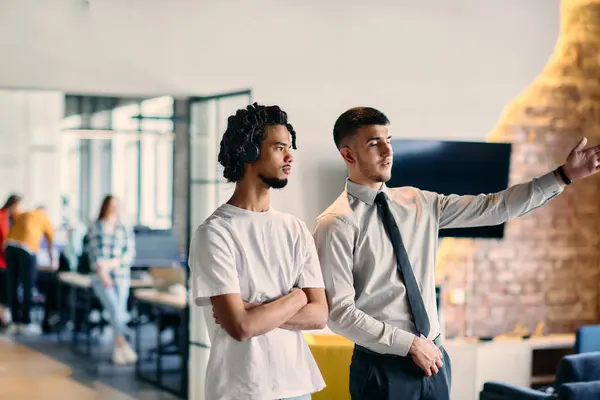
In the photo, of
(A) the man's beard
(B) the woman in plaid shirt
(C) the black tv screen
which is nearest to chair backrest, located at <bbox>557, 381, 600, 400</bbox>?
(C) the black tv screen

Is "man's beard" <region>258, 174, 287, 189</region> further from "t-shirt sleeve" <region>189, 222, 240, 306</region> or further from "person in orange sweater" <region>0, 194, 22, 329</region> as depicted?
"person in orange sweater" <region>0, 194, 22, 329</region>

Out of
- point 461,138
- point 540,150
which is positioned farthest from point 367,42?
point 540,150

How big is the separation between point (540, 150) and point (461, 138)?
73 cm

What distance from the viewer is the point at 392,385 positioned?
9.23 feet

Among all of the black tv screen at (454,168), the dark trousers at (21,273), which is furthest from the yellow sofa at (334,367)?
the dark trousers at (21,273)

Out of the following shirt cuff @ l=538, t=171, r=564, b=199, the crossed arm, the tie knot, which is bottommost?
the crossed arm

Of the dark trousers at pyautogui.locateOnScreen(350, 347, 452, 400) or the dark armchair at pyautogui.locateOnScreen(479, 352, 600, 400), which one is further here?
the dark armchair at pyautogui.locateOnScreen(479, 352, 600, 400)

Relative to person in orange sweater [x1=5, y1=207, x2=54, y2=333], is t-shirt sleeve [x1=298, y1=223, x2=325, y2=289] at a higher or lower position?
higher

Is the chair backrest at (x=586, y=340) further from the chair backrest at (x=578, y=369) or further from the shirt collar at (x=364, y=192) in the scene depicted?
the shirt collar at (x=364, y=192)

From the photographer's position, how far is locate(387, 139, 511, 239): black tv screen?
626 cm

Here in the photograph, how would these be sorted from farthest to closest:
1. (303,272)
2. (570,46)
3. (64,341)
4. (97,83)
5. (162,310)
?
(64,341) → (162,310) → (570,46) → (97,83) → (303,272)

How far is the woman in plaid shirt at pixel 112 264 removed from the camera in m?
8.68

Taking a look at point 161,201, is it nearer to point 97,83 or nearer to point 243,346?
point 97,83

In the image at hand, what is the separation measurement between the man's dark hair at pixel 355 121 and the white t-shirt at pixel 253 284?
1.37 feet
